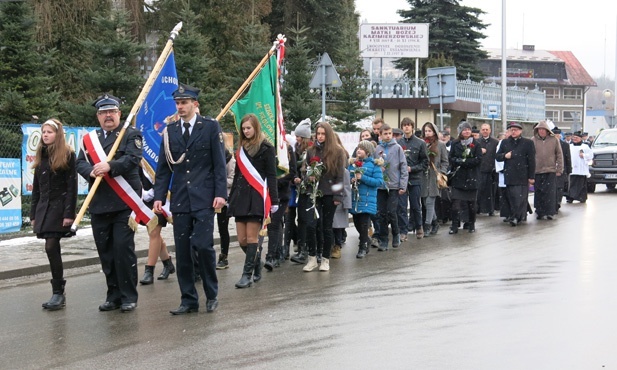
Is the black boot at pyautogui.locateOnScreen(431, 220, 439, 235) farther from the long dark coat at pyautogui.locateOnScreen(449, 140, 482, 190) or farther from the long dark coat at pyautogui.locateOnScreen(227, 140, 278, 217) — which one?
the long dark coat at pyautogui.locateOnScreen(227, 140, 278, 217)

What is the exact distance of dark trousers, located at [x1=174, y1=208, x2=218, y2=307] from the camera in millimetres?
9211

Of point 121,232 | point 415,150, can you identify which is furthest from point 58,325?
point 415,150

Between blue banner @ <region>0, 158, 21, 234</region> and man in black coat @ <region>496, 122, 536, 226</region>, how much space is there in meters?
8.96

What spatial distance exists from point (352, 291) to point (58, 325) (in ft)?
10.5

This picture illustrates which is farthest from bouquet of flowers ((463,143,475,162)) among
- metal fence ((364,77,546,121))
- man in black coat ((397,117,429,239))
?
metal fence ((364,77,546,121))

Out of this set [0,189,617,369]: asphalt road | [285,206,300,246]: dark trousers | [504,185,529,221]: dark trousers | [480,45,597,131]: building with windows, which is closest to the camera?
[0,189,617,369]: asphalt road

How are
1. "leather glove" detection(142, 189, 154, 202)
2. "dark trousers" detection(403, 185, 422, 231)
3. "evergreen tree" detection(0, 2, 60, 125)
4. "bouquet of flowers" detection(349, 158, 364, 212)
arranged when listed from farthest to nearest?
"evergreen tree" detection(0, 2, 60, 125)
"dark trousers" detection(403, 185, 422, 231)
"bouquet of flowers" detection(349, 158, 364, 212)
"leather glove" detection(142, 189, 154, 202)

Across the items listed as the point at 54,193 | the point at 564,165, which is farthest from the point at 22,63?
the point at 564,165

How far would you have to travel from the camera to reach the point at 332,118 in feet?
110

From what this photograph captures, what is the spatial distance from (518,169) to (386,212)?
4.85 m

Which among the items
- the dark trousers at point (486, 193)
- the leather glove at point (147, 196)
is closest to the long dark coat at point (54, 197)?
the leather glove at point (147, 196)

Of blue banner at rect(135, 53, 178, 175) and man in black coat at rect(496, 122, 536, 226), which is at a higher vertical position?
blue banner at rect(135, 53, 178, 175)

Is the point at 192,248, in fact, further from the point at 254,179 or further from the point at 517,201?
the point at 517,201

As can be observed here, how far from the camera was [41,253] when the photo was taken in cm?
1409
